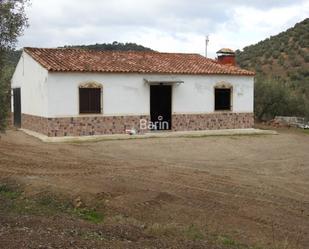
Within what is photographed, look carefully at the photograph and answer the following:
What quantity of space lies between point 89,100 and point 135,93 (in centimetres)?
217

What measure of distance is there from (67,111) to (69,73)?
1.57m

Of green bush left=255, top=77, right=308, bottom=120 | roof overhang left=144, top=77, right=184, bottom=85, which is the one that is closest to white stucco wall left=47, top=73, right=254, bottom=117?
roof overhang left=144, top=77, right=184, bottom=85

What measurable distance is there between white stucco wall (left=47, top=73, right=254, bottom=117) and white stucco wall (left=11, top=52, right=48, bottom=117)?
0.61 m

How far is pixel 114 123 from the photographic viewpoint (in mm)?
23188

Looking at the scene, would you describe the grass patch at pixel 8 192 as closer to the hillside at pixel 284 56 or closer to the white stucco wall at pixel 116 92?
the white stucco wall at pixel 116 92

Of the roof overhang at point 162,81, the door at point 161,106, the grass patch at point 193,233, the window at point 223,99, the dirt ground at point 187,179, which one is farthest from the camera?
the window at point 223,99

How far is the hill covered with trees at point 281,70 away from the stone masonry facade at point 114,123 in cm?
664

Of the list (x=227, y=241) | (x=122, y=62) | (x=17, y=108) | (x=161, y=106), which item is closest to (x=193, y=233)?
(x=227, y=241)

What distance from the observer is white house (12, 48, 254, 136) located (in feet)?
73.2

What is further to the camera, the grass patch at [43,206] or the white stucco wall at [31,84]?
the white stucco wall at [31,84]

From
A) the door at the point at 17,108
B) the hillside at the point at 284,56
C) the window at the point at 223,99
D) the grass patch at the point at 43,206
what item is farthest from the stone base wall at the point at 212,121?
the hillside at the point at 284,56

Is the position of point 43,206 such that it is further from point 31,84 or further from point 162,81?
point 31,84

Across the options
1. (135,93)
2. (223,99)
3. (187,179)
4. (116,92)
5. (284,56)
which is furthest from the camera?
(284,56)

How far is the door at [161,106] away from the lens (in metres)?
25.1
